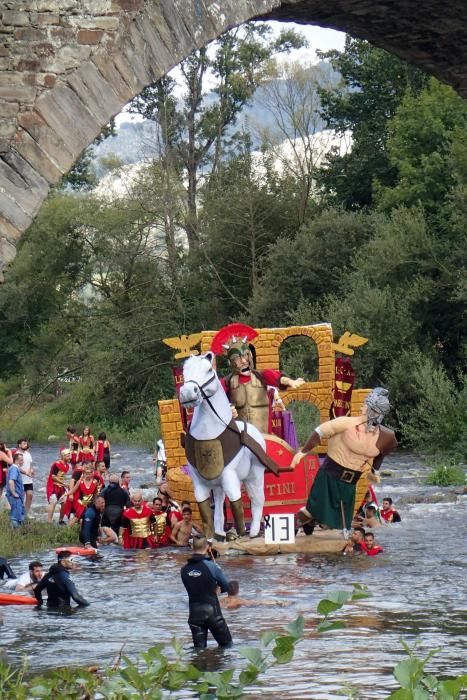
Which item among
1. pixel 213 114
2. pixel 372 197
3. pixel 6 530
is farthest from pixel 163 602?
pixel 213 114

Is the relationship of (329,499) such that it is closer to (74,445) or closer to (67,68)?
(74,445)

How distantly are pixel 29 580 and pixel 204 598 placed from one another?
4.17 m

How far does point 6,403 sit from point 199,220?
9.24 metres

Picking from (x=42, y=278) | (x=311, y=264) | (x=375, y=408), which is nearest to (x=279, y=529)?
(x=375, y=408)

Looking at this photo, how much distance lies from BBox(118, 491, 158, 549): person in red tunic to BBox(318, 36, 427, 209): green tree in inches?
980

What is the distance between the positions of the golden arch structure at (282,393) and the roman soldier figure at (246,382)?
0.52 m

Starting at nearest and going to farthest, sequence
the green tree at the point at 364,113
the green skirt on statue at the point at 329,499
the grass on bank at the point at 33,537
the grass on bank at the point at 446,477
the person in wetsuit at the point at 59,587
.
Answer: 1. the person in wetsuit at the point at 59,587
2. the green skirt on statue at the point at 329,499
3. the grass on bank at the point at 33,537
4. the grass on bank at the point at 446,477
5. the green tree at the point at 364,113

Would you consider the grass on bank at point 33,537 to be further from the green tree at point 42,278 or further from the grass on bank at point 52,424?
the green tree at point 42,278

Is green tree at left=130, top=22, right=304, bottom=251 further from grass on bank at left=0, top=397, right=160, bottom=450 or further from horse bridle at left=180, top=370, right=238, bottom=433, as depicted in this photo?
horse bridle at left=180, top=370, right=238, bottom=433

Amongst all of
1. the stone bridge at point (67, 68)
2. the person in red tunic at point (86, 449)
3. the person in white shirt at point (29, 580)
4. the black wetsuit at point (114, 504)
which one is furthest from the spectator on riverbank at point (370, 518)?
the stone bridge at point (67, 68)

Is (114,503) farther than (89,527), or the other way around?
(114,503)

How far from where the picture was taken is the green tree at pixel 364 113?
4384 cm

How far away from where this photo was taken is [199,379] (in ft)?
54.6

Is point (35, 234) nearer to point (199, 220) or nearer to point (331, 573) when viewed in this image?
point (199, 220)
